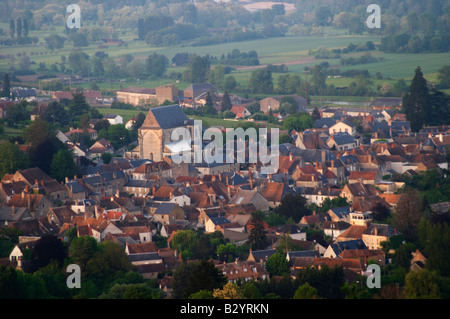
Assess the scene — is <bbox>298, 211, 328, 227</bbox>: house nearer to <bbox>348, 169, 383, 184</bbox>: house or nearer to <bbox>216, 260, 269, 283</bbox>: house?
<bbox>348, 169, 383, 184</bbox>: house

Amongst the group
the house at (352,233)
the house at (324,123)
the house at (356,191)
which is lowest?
the house at (352,233)

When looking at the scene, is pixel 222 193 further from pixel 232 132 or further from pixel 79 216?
pixel 232 132

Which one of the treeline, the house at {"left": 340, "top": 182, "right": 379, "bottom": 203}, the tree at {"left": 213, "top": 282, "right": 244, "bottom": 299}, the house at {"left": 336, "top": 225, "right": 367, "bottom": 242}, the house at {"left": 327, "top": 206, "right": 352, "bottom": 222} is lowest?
the house at {"left": 336, "top": 225, "right": 367, "bottom": 242}

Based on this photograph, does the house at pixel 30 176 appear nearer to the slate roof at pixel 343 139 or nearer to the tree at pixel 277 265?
the tree at pixel 277 265

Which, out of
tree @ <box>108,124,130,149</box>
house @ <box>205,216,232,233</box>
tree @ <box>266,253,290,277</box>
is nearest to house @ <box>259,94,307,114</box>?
tree @ <box>108,124,130,149</box>

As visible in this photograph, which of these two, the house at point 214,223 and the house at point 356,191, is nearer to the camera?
the house at point 214,223

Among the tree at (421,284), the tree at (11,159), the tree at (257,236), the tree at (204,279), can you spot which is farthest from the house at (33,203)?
the tree at (421,284)

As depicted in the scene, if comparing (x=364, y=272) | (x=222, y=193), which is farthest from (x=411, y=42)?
(x=364, y=272)

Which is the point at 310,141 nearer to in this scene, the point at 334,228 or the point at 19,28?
the point at 334,228
